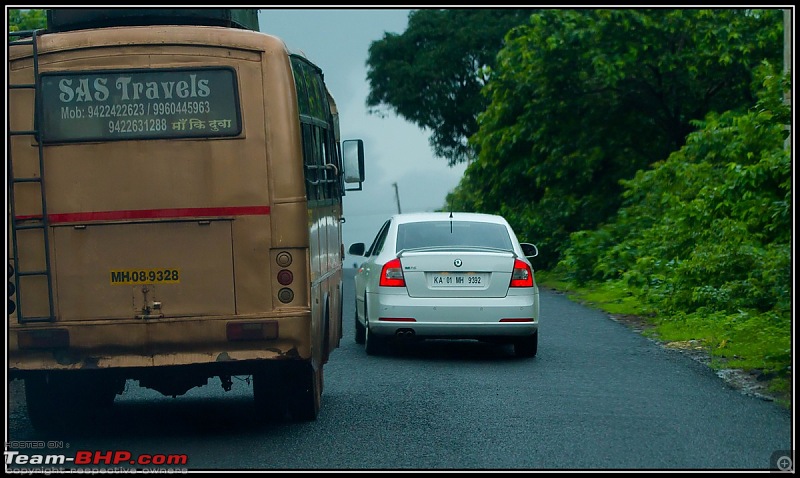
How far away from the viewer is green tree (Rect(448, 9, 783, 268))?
30.4 meters

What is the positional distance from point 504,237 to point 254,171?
19.1ft

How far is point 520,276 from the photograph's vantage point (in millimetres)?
13039

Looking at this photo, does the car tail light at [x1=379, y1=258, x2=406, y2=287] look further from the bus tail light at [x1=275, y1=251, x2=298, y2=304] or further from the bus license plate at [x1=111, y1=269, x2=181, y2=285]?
the bus license plate at [x1=111, y1=269, x2=181, y2=285]

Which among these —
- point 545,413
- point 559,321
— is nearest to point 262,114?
point 545,413

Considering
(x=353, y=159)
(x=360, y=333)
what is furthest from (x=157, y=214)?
(x=360, y=333)

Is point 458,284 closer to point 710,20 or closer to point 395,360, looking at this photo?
point 395,360

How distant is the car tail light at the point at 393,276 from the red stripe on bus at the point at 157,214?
16.0 ft

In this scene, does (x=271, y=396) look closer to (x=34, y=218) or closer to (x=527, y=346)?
(x=34, y=218)

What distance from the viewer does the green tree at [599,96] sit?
30.4 metres

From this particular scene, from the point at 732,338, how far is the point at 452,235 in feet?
11.0

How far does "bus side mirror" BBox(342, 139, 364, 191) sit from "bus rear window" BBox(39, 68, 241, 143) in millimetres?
2729

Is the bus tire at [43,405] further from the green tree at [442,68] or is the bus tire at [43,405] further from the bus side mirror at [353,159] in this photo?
the green tree at [442,68]

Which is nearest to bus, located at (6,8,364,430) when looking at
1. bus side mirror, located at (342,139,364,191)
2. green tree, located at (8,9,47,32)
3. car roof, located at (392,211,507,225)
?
bus side mirror, located at (342,139,364,191)

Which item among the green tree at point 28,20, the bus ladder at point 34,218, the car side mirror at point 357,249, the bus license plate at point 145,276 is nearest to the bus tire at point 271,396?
the bus license plate at point 145,276
